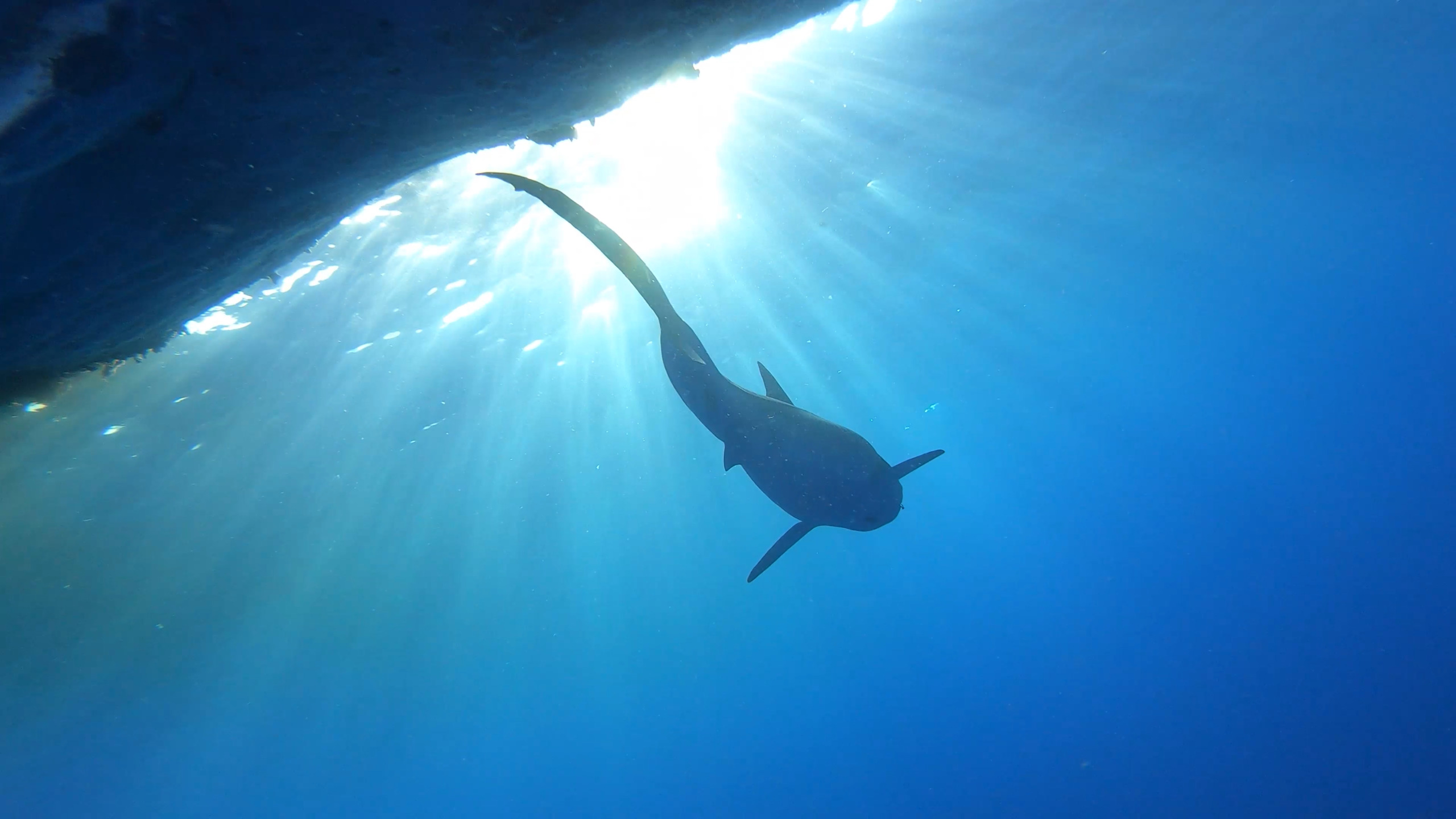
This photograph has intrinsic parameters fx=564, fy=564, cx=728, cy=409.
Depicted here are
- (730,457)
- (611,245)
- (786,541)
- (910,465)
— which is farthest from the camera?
(786,541)

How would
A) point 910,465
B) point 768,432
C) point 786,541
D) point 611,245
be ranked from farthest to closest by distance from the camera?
1. point 786,541
2. point 910,465
3. point 768,432
4. point 611,245

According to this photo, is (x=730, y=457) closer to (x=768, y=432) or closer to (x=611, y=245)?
(x=768, y=432)

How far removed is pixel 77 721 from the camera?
2486 centimetres

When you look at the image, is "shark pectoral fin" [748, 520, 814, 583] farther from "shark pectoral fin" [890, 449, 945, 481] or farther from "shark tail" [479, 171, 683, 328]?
"shark tail" [479, 171, 683, 328]

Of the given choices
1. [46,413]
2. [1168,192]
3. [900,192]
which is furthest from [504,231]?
[1168,192]

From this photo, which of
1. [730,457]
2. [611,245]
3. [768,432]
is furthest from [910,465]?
[611,245]

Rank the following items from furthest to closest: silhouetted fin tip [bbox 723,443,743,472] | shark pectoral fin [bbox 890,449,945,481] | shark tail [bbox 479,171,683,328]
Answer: silhouetted fin tip [bbox 723,443,743,472], shark pectoral fin [bbox 890,449,945,481], shark tail [bbox 479,171,683,328]

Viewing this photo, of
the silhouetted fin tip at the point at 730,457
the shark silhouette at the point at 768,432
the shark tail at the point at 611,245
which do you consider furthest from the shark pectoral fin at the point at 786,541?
the shark tail at the point at 611,245

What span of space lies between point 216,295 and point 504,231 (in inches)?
266

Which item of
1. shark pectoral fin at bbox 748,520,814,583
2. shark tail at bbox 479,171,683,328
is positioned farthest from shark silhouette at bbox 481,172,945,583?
shark pectoral fin at bbox 748,520,814,583

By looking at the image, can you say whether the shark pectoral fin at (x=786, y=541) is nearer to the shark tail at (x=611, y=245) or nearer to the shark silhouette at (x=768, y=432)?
the shark silhouette at (x=768, y=432)

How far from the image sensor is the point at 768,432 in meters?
3.88

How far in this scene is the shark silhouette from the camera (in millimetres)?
3572

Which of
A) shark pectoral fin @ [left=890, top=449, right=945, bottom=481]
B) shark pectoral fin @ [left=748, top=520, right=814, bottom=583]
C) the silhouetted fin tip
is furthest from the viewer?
shark pectoral fin @ [left=748, top=520, right=814, bottom=583]
